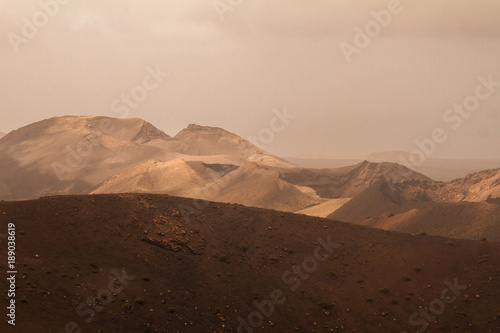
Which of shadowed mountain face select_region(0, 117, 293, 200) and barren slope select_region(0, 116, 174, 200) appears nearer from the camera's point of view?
barren slope select_region(0, 116, 174, 200)

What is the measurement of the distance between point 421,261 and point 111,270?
27314mm

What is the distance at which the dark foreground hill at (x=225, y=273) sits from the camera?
2769 cm

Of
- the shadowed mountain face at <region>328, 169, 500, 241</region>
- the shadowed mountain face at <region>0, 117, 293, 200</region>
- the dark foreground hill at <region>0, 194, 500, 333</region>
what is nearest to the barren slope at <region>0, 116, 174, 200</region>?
the shadowed mountain face at <region>0, 117, 293, 200</region>

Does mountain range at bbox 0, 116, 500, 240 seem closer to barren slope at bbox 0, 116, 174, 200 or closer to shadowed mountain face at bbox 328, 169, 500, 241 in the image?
shadowed mountain face at bbox 328, 169, 500, 241

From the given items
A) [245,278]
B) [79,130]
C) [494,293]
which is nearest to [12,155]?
[79,130]

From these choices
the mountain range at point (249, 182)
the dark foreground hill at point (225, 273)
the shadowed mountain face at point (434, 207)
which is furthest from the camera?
the mountain range at point (249, 182)

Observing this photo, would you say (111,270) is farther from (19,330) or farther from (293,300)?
(293,300)

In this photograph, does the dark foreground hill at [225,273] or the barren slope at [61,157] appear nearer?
the dark foreground hill at [225,273]

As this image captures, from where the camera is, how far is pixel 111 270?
1251 inches

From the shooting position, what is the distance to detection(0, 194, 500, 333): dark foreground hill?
27.7 m

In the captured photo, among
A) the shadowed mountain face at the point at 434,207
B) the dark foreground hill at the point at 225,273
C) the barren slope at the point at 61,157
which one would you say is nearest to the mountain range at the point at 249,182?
the shadowed mountain face at the point at 434,207

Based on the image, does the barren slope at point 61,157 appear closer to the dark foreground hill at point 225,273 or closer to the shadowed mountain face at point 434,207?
the shadowed mountain face at point 434,207

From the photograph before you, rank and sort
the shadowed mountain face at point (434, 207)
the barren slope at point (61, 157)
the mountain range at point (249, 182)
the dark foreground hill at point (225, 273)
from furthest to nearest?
the barren slope at point (61, 157) < the mountain range at point (249, 182) < the shadowed mountain face at point (434, 207) < the dark foreground hill at point (225, 273)

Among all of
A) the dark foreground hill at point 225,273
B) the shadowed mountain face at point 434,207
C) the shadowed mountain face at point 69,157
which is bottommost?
the shadowed mountain face at point 434,207
